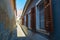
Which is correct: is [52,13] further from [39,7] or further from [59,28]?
[39,7]

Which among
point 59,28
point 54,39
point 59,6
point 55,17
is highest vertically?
point 59,6

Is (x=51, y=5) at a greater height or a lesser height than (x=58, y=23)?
greater

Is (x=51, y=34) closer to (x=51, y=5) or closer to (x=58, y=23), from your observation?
(x=58, y=23)

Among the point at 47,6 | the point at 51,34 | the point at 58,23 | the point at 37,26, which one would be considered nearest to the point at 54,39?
the point at 51,34

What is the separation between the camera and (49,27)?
3275 mm

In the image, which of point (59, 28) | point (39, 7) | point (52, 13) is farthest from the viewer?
point (39, 7)

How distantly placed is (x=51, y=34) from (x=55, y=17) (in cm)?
45

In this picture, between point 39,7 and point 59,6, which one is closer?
point 59,6

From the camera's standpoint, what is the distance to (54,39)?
10.9 ft

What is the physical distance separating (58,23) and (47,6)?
2.00 ft

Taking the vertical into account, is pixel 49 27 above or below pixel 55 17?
below

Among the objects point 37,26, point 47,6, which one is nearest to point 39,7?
point 37,26

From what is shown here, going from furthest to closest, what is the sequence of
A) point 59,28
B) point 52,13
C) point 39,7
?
point 39,7 < point 52,13 < point 59,28

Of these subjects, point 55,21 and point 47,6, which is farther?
point 47,6
